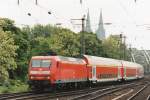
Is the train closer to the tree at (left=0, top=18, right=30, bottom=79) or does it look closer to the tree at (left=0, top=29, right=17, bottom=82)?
the tree at (left=0, top=29, right=17, bottom=82)

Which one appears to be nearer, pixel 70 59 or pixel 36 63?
pixel 36 63

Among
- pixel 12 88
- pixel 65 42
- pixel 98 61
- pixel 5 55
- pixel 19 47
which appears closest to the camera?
pixel 12 88

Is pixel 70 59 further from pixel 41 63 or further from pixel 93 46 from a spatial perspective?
pixel 93 46

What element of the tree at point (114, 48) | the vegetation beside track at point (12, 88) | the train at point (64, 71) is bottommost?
the vegetation beside track at point (12, 88)

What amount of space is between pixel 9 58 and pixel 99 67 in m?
11.9

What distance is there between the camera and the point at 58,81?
38188 millimetres

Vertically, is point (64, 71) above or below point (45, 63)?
below

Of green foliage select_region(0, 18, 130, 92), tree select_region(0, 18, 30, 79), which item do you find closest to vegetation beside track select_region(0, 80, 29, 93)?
green foliage select_region(0, 18, 130, 92)

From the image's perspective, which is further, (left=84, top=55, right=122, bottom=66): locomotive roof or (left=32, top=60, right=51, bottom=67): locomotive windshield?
(left=84, top=55, right=122, bottom=66): locomotive roof

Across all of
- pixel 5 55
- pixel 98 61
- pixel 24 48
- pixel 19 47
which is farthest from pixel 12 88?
pixel 24 48

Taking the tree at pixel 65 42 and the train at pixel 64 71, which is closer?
→ the train at pixel 64 71

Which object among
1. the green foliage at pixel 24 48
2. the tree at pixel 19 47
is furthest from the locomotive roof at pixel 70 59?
the tree at pixel 19 47

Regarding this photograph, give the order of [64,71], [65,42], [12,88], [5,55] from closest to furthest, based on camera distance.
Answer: [64,71] < [12,88] < [5,55] < [65,42]

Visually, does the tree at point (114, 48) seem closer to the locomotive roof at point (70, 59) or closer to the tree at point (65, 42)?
the tree at point (65, 42)
